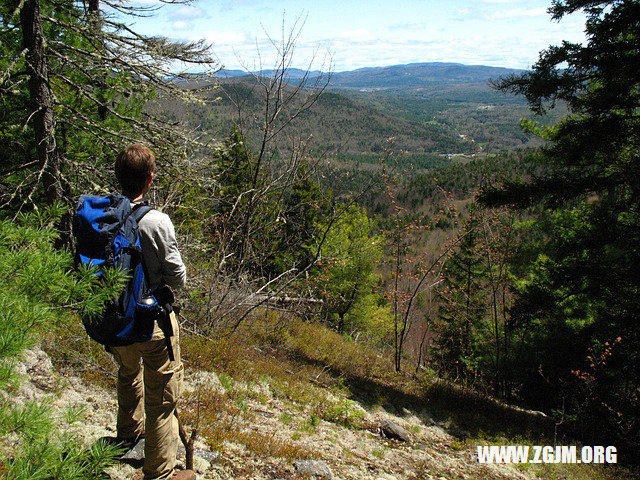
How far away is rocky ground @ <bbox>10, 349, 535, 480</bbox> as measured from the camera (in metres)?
3.64

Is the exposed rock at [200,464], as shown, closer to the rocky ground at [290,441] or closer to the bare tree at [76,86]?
the rocky ground at [290,441]

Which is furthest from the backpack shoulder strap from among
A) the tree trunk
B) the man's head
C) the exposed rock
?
the tree trunk

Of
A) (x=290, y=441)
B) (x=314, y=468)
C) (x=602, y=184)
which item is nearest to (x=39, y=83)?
(x=290, y=441)

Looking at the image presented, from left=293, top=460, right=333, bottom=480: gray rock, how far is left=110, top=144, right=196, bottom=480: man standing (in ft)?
4.24

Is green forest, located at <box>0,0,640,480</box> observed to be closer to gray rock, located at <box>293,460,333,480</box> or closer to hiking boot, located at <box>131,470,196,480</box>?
gray rock, located at <box>293,460,333,480</box>

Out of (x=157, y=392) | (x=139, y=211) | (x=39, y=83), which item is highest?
(x=39, y=83)

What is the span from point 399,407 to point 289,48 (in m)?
6.36

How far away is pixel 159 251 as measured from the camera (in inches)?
98.6

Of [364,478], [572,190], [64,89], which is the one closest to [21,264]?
[364,478]

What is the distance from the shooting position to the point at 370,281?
19594 mm

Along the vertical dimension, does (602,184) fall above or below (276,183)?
below

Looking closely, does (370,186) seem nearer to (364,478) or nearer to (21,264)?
(364,478)

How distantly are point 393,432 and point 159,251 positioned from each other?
480 cm

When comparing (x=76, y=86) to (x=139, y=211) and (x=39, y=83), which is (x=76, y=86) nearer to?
(x=39, y=83)
